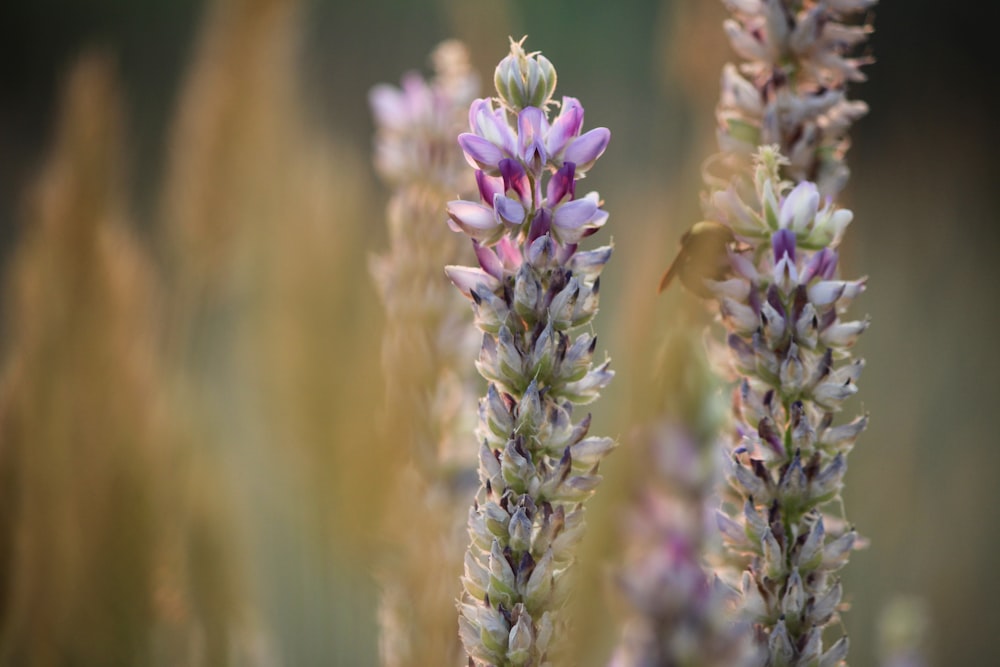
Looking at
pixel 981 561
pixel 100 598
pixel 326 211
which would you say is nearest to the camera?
pixel 100 598

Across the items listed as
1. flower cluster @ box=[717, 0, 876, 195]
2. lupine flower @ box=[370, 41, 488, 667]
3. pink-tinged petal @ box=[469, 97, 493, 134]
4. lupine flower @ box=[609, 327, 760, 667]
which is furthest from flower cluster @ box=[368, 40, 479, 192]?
lupine flower @ box=[609, 327, 760, 667]

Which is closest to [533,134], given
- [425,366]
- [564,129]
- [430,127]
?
[564,129]

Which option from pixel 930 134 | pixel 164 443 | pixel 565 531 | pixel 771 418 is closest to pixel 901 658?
pixel 771 418

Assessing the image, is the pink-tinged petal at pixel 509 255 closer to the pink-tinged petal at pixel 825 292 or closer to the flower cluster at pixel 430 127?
the pink-tinged petal at pixel 825 292

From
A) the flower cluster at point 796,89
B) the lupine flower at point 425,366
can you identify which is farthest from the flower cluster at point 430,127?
the flower cluster at point 796,89

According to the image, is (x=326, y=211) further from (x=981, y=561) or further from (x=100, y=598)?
(x=981, y=561)

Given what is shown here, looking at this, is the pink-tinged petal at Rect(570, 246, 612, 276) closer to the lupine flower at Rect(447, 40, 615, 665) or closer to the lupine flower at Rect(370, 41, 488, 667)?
the lupine flower at Rect(447, 40, 615, 665)
